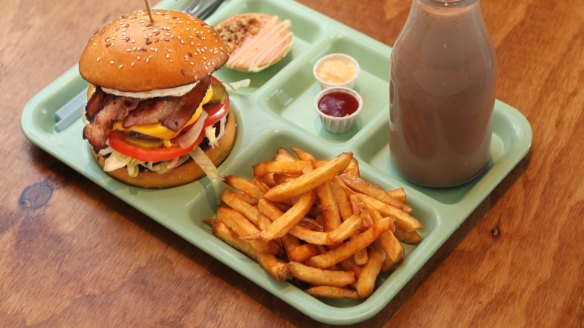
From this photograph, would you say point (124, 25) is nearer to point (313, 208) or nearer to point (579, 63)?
point (313, 208)

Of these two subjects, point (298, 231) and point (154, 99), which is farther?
point (154, 99)

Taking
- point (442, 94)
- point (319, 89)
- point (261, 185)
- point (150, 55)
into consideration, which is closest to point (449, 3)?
point (442, 94)

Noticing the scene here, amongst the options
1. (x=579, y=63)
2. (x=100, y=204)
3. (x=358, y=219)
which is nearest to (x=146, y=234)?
(x=100, y=204)

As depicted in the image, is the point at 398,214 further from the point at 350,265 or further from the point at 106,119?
the point at 106,119

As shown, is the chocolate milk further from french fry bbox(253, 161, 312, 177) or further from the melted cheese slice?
the melted cheese slice

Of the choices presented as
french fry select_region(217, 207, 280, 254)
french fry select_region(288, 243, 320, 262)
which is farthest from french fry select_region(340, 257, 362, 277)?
french fry select_region(217, 207, 280, 254)

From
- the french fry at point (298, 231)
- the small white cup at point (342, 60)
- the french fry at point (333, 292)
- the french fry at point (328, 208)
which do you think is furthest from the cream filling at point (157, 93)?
the french fry at point (333, 292)
